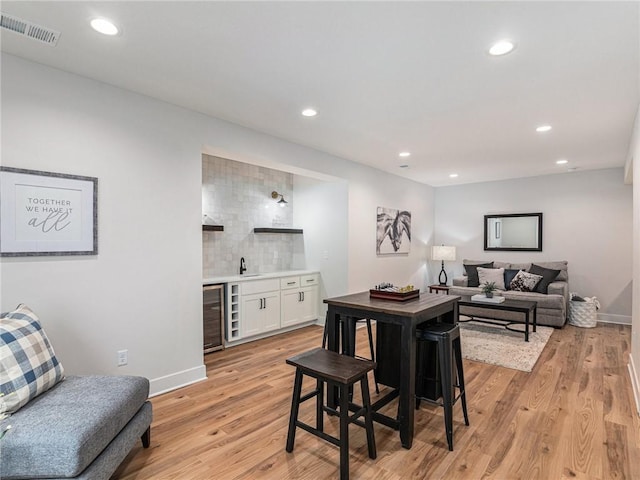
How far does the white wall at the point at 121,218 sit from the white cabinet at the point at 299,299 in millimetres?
1729

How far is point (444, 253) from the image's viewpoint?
6859mm

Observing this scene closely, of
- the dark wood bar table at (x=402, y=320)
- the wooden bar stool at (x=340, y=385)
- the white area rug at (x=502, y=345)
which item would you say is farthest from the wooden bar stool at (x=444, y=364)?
the white area rug at (x=502, y=345)

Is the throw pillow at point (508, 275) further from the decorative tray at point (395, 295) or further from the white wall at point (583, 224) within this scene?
the decorative tray at point (395, 295)

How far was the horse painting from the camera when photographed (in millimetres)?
5773

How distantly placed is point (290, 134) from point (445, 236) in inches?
188

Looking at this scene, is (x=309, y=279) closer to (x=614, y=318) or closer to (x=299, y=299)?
(x=299, y=299)

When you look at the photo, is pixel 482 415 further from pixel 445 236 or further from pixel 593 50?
pixel 445 236

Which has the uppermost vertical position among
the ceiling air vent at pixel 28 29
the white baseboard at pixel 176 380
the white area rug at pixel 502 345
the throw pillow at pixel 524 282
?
the ceiling air vent at pixel 28 29

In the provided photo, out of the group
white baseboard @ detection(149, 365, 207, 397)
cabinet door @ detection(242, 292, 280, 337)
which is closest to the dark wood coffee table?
cabinet door @ detection(242, 292, 280, 337)

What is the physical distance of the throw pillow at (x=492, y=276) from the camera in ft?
19.7

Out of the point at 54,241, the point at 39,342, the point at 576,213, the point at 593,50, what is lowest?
the point at 39,342

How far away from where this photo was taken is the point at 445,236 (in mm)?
7410

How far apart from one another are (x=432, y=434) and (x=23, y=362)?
8.17ft

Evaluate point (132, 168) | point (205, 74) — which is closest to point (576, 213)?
point (205, 74)
